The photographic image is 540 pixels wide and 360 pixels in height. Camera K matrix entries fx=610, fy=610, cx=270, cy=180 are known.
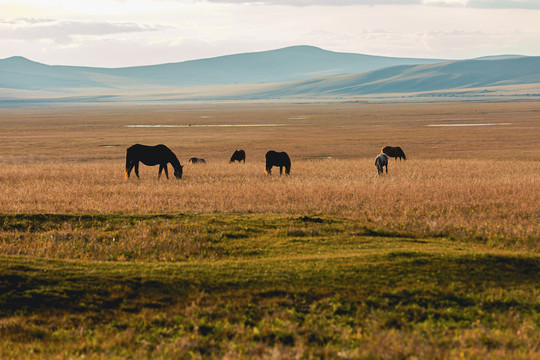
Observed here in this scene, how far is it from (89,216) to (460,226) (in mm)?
11308

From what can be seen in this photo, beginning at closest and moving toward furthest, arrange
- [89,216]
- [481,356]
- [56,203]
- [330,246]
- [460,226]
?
[481,356], [330,246], [460,226], [89,216], [56,203]

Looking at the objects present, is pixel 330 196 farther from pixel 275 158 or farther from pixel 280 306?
pixel 280 306

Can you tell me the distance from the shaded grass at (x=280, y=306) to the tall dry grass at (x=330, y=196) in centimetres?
500

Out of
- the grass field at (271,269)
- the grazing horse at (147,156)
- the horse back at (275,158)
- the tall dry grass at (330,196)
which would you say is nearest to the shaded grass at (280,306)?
the grass field at (271,269)

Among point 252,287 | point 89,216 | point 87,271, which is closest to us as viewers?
point 252,287

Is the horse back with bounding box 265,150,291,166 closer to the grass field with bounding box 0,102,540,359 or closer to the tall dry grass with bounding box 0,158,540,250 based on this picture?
the tall dry grass with bounding box 0,158,540,250

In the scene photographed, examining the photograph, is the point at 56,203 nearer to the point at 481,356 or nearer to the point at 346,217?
the point at 346,217

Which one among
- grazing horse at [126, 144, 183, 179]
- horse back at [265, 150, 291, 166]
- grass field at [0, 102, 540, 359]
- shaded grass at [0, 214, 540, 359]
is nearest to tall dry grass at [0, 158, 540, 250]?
grass field at [0, 102, 540, 359]

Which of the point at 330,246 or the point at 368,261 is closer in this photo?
the point at 368,261

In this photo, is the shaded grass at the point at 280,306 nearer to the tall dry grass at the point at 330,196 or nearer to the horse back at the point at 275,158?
the tall dry grass at the point at 330,196

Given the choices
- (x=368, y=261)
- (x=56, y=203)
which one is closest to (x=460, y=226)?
(x=368, y=261)

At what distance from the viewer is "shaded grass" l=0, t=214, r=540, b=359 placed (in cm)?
884

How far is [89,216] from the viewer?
19.1 m

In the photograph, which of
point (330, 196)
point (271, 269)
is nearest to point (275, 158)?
point (330, 196)
